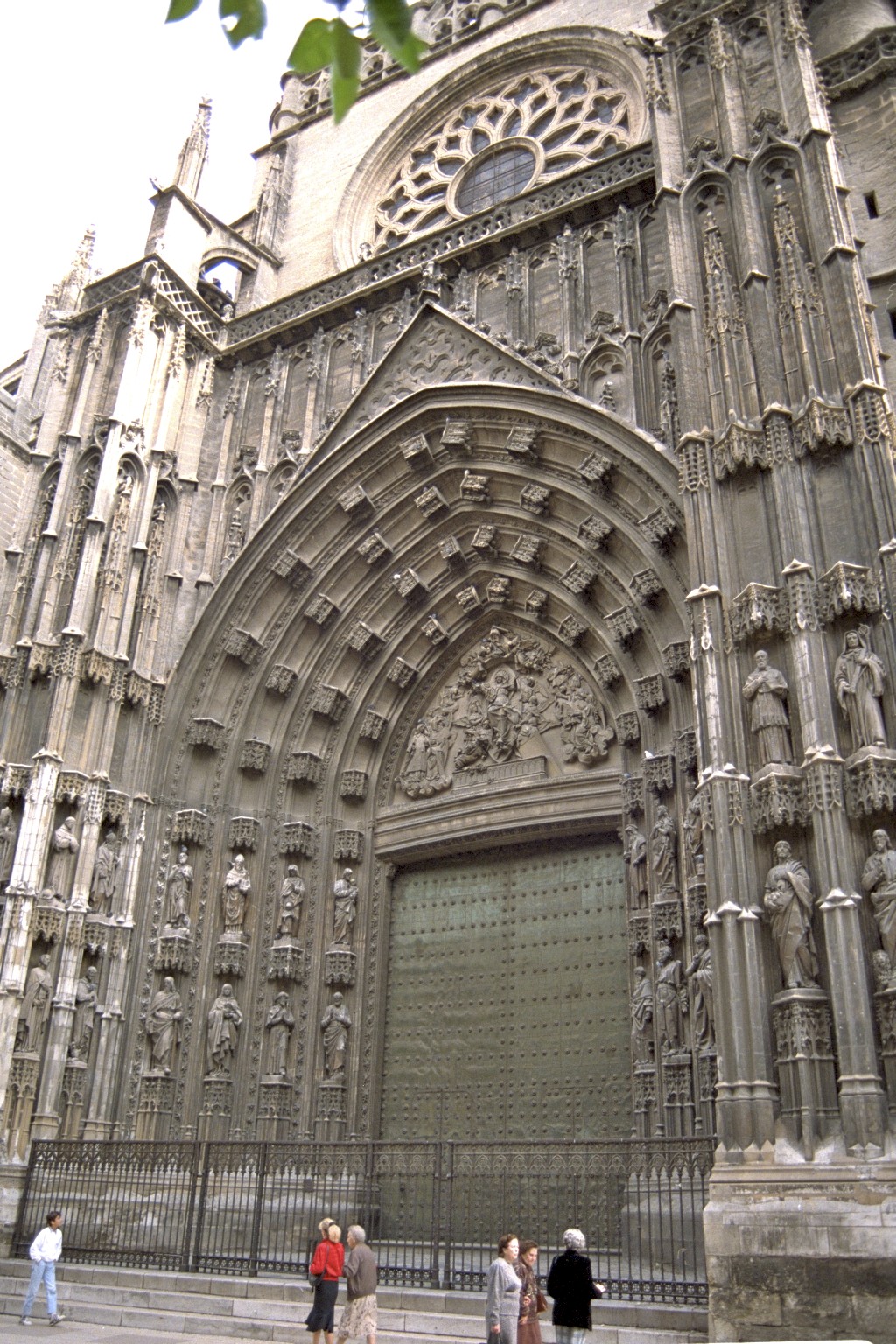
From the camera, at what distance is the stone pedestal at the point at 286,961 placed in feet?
43.1

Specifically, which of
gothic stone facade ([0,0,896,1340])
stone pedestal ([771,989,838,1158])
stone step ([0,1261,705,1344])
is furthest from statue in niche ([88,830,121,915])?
stone pedestal ([771,989,838,1158])

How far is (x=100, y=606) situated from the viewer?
1419cm

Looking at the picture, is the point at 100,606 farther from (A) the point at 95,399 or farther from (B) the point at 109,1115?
(B) the point at 109,1115

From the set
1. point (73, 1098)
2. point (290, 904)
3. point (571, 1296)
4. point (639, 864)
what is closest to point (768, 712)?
point (639, 864)

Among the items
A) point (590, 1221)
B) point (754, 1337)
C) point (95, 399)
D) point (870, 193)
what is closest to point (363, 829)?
point (590, 1221)

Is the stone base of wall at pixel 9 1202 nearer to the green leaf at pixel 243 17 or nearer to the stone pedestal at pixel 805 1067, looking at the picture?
the stone pedestal at pixel 805 1067

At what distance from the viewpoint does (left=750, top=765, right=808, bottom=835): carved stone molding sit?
8.80 meters

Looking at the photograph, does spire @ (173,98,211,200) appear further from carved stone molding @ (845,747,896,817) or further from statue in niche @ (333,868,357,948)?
carved stone molding @ (845,747,896,817)

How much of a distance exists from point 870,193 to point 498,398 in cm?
461

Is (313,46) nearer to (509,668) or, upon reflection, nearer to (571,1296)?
(571,1296)

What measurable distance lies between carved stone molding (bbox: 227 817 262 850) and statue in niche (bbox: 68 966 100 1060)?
2182 millimetres

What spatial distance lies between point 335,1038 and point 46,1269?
419 cm

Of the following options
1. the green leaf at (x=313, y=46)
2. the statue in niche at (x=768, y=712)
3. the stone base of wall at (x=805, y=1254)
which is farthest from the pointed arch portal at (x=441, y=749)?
the green leaf at (x=313, y=46)

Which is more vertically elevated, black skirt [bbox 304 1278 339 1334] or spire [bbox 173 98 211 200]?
spire [bbox 173 98 211 200]
